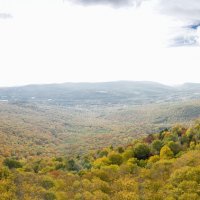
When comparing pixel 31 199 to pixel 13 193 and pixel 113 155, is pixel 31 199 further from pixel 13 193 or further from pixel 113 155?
pixel 113 155

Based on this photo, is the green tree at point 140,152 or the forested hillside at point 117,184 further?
the green tree at point 140,152

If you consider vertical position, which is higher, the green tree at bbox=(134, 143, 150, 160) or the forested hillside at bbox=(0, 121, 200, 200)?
the forested hillside at bbox=(0, 121, 200, 200)

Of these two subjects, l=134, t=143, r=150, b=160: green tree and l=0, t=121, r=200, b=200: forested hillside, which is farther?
l=134, t=143, r=150, b=160: green tree

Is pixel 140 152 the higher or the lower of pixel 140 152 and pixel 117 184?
the lower

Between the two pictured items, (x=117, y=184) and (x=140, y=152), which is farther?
(x=140, y=152)

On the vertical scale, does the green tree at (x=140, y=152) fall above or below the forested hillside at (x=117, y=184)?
below

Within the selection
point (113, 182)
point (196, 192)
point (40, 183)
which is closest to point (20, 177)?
point (40, 183)

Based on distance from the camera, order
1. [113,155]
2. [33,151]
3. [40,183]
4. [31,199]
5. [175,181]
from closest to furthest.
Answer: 1. [31,199]
2. [175,181]
3. [40,183]
4. [113,155]
5. [33,151]

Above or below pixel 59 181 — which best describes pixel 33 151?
below

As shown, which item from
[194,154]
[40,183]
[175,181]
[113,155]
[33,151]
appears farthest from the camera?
[33,151]

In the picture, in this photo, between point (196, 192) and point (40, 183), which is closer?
point (196, 192)
